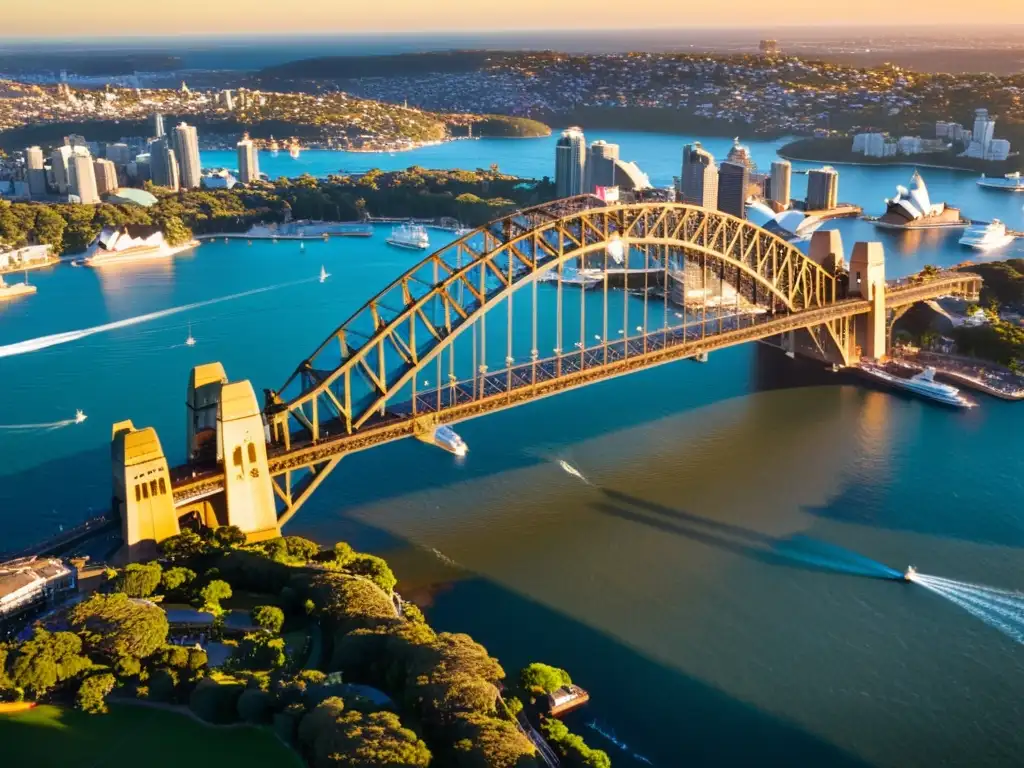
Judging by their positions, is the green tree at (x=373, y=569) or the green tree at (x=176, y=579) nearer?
the green tree at (x=176, y=579)

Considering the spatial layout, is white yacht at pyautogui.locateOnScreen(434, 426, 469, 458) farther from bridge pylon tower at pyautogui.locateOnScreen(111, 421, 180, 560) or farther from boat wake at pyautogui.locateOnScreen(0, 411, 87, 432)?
boat wake at pyautogui.locateOnScreen(0, 411, 87, 432)

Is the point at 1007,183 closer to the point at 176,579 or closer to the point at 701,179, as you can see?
the point at 701,179

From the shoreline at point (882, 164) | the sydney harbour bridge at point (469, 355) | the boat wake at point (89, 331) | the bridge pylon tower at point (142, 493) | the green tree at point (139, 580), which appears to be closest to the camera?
the green tree at point (139, 580)

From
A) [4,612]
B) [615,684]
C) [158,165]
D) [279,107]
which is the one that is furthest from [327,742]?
[279,107]

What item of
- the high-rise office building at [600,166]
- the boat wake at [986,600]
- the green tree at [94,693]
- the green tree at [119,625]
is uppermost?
the high-rise office building at [600,166]

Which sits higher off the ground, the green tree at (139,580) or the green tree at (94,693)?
the green tree at (139,580)

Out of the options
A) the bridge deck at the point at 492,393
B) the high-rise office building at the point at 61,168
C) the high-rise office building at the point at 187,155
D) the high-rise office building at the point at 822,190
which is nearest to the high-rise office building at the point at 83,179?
the high-rise office building at the point at 61,168

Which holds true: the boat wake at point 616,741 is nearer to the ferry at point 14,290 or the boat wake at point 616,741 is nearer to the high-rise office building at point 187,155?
the ferry at point 14,290
